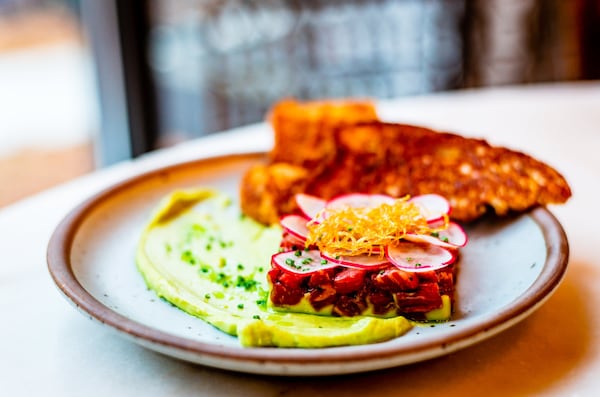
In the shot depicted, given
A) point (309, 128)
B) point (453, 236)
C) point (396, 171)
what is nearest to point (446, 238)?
point (453, 236)

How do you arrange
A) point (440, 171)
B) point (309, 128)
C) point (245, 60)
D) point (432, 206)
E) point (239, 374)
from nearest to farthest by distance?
1. point (239, 374)
2. point (432, 206)
3. point (440, 171)
4. point (309, 128)
5. point (245, 60)

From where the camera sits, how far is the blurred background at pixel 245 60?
14.9 ft

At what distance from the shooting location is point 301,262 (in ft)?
4.34

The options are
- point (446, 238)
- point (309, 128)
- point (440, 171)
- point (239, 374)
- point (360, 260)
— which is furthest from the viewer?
point (309, 128)

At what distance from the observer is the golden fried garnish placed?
1.61 metres

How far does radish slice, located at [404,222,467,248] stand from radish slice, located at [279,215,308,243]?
193 mm

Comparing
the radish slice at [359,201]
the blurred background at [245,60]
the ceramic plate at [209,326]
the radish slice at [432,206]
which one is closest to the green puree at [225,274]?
the ceramic plate at [209,326]

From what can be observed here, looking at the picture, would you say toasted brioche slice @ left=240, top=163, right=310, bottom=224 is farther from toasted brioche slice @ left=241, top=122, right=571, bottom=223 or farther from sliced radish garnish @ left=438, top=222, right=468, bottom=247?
sliced radish garnish @ left=438, top=222, right=468, bottom=247

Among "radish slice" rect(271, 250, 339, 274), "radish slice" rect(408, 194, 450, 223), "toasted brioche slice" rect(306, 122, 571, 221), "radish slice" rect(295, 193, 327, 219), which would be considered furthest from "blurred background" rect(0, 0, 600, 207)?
"radish slice" rect(271, 250, 339, 274)

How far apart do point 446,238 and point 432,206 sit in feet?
0.53

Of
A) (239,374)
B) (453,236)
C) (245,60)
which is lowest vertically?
(239,374)

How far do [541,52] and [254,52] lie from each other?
78.0 inches

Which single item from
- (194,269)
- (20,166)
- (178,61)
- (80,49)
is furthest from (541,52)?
(194,269)

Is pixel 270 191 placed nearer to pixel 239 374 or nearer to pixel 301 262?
pixel 301 262
